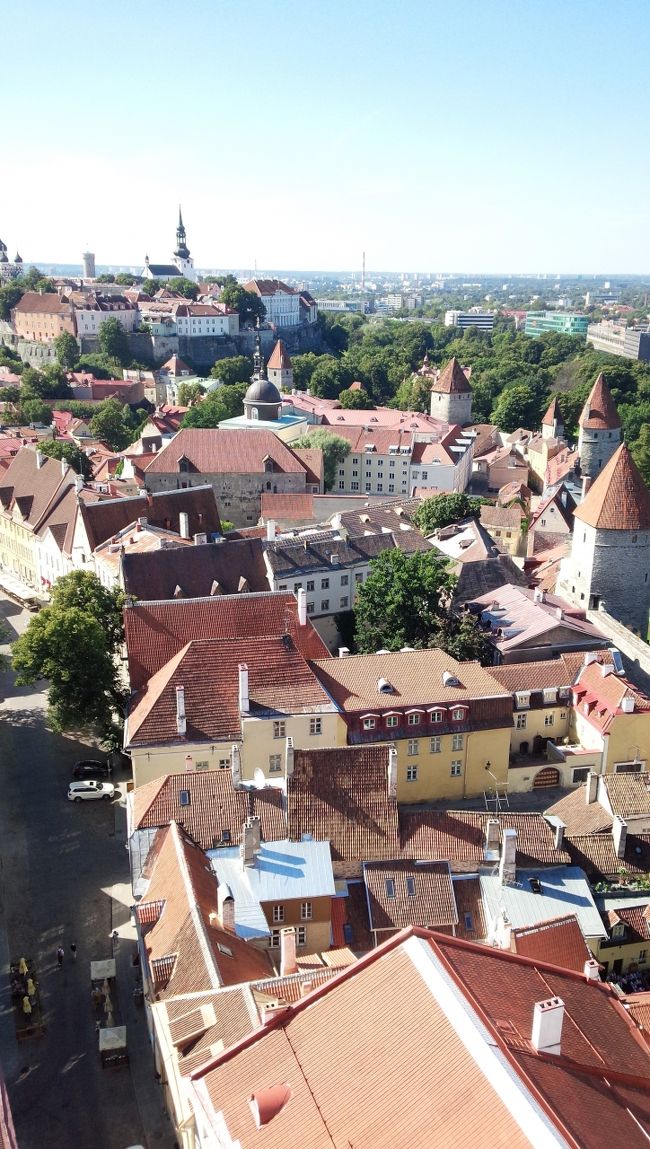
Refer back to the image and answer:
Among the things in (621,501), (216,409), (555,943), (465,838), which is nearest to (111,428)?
(216,409)

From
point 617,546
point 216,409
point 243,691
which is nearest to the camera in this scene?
point 243,691

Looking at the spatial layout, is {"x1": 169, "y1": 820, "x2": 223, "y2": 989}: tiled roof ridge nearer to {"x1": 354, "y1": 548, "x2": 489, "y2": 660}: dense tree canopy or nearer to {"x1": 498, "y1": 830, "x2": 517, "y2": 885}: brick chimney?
{"x1": 498, "y1": 830, "x2": 517, "y2": 885}: brick chimney

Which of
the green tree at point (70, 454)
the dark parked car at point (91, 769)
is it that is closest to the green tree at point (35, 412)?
the green tree at point (70, 454)

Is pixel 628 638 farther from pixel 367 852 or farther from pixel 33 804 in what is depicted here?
pixel 33 804

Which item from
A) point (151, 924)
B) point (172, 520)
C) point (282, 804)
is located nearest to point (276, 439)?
point (172, 520)

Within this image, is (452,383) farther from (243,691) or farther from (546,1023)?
(546,1023)

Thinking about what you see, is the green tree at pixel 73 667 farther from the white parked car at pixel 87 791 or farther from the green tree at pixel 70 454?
the green tree at pixel 70 454

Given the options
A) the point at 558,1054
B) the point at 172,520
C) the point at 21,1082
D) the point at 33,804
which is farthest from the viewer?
the point at 172,520
